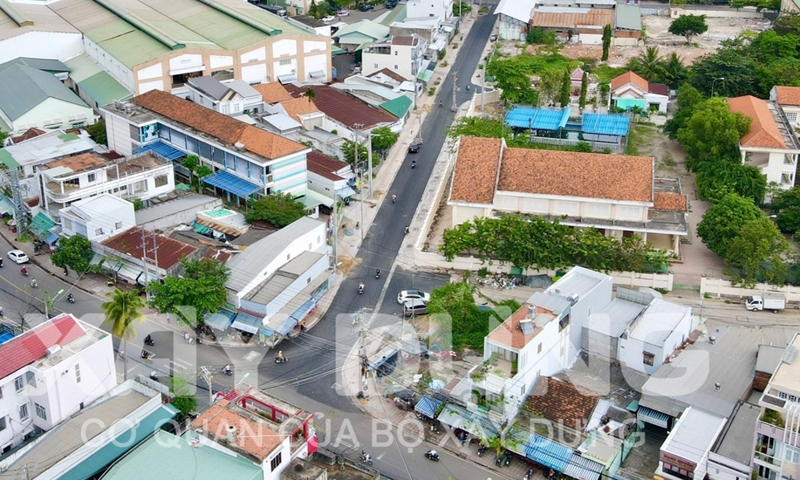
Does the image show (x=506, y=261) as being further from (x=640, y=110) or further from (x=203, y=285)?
(x=640, y=110)

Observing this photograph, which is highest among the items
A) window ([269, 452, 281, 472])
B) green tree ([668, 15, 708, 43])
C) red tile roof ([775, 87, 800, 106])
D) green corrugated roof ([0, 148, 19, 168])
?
green tree ([668, 15, 708, 43])

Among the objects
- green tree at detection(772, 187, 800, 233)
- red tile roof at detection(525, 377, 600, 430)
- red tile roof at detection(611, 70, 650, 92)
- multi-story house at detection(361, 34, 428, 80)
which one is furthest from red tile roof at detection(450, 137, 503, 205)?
multi-story house at detection(361, 34, 428, 80)

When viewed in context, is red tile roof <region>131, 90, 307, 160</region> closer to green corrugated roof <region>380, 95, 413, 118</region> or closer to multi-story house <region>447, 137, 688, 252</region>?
multi-story house <region>447, 137, 688, 252</region>

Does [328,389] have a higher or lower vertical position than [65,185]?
lower

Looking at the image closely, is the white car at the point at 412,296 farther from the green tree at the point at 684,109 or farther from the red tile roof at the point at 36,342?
the green tree at the point at 684,109

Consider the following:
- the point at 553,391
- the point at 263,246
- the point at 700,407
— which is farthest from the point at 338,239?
the point at 700,407

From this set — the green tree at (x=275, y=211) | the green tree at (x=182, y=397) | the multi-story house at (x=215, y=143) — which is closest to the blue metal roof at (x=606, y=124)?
the multi-story house at (x=215, y=143)
